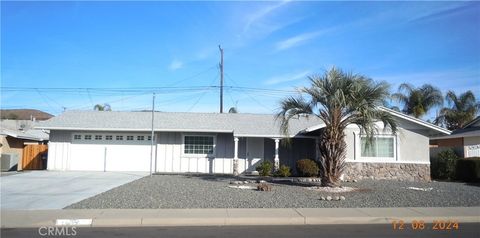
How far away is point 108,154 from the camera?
2673 cm

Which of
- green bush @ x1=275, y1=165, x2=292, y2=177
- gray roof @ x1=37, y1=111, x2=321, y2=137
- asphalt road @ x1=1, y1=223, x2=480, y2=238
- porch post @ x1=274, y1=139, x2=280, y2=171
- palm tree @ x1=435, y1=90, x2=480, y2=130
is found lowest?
asphalt road @ x1=1, y1=223, x2=480, y2=238

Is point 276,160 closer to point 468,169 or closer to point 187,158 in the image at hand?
point 187,158

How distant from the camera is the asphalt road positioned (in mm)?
9633

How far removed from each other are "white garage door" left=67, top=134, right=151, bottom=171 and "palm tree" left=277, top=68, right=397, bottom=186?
1105 centimetres

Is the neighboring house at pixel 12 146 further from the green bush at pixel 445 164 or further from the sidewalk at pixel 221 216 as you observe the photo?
the green bush at pixel 445 164

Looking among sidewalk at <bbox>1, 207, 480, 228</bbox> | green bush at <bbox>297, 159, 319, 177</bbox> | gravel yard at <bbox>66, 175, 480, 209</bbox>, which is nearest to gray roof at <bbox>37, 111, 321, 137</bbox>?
green bush at <bbox>297, 159, 319, 177</bbox>

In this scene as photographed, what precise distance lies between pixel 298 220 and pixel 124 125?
57.9 ft

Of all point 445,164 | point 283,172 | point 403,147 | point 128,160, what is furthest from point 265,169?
point 445,164

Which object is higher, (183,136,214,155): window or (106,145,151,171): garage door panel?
(183,136,214,155): window

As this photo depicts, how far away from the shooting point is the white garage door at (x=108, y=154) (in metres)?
26.7

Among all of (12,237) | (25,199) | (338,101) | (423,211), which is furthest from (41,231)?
(338,101)

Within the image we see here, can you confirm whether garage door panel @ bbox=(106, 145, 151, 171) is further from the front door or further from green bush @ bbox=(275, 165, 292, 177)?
green bush @ bbox=(275, 165, 292, 177)

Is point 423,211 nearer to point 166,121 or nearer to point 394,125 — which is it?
point 394,125
